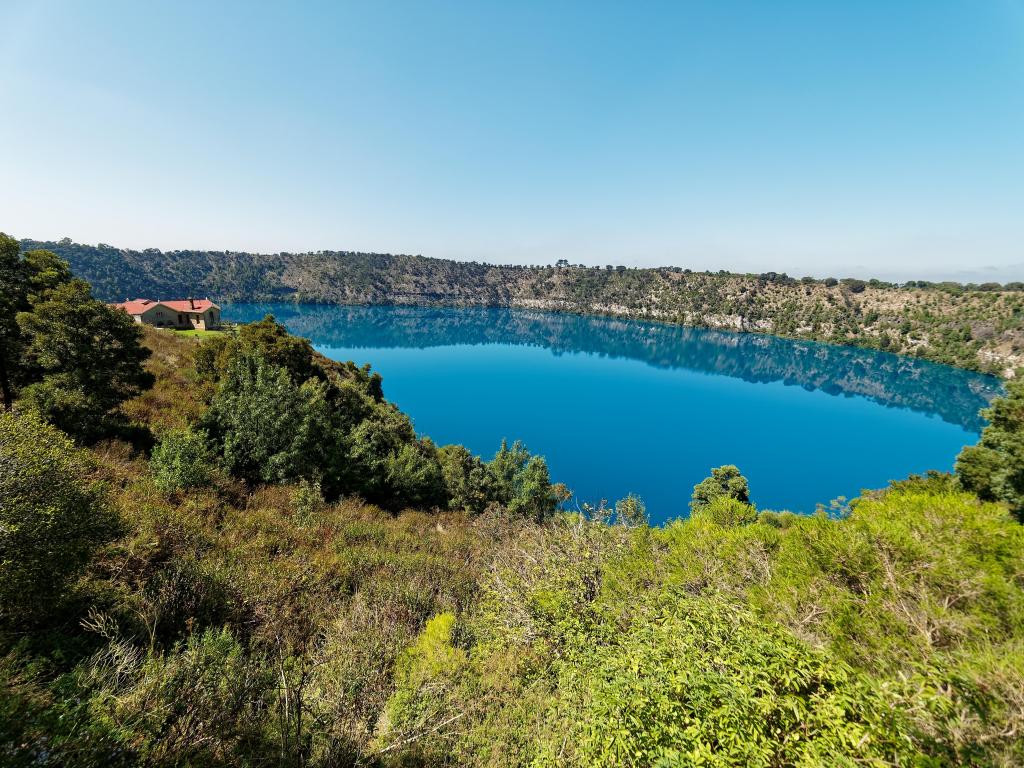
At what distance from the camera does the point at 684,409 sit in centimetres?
10081

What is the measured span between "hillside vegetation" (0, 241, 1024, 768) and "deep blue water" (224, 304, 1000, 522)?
4558 centimetres

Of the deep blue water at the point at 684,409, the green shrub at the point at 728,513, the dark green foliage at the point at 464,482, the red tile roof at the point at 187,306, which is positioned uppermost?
the red tile roof at the point at 187,306

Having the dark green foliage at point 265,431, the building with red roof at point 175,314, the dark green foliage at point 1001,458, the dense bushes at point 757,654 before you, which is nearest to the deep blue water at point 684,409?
the dark green foliage at point 1001,458

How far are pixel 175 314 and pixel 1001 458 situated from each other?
106491mm

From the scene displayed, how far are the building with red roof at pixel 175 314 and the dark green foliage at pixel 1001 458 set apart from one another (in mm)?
100830

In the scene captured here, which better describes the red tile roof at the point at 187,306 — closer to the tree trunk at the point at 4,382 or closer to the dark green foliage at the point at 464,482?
the dark green foliage at the point at 464,482

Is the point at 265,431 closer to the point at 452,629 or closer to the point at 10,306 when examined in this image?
the point at 10,306

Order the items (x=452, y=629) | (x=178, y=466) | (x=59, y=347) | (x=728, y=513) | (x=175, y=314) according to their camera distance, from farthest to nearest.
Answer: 1. (x=175, y=314)
2. (x=728, y=513)
3. (x=59, y=347)
4. (x=178, y=466)
5. (x=452, y=629)

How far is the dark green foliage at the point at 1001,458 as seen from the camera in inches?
802

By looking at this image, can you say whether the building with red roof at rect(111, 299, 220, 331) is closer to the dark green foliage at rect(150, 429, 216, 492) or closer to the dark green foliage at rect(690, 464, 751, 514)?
the dark green foliage at rect(150, 429, 216, 492)

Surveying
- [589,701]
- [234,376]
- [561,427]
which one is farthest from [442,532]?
[561,427]

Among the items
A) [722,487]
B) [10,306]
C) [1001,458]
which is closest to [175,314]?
[10,306]

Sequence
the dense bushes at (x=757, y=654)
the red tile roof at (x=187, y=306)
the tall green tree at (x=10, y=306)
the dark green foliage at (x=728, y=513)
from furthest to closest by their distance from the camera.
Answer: the red tile roof at (x=187, y=306) < the dark green foliage at (x=728, y=513) < the tall green tree at (x=10, y=306) < the dense bushes at (x=757, y=654)

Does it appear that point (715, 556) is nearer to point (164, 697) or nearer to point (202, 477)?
point (164, 697)
